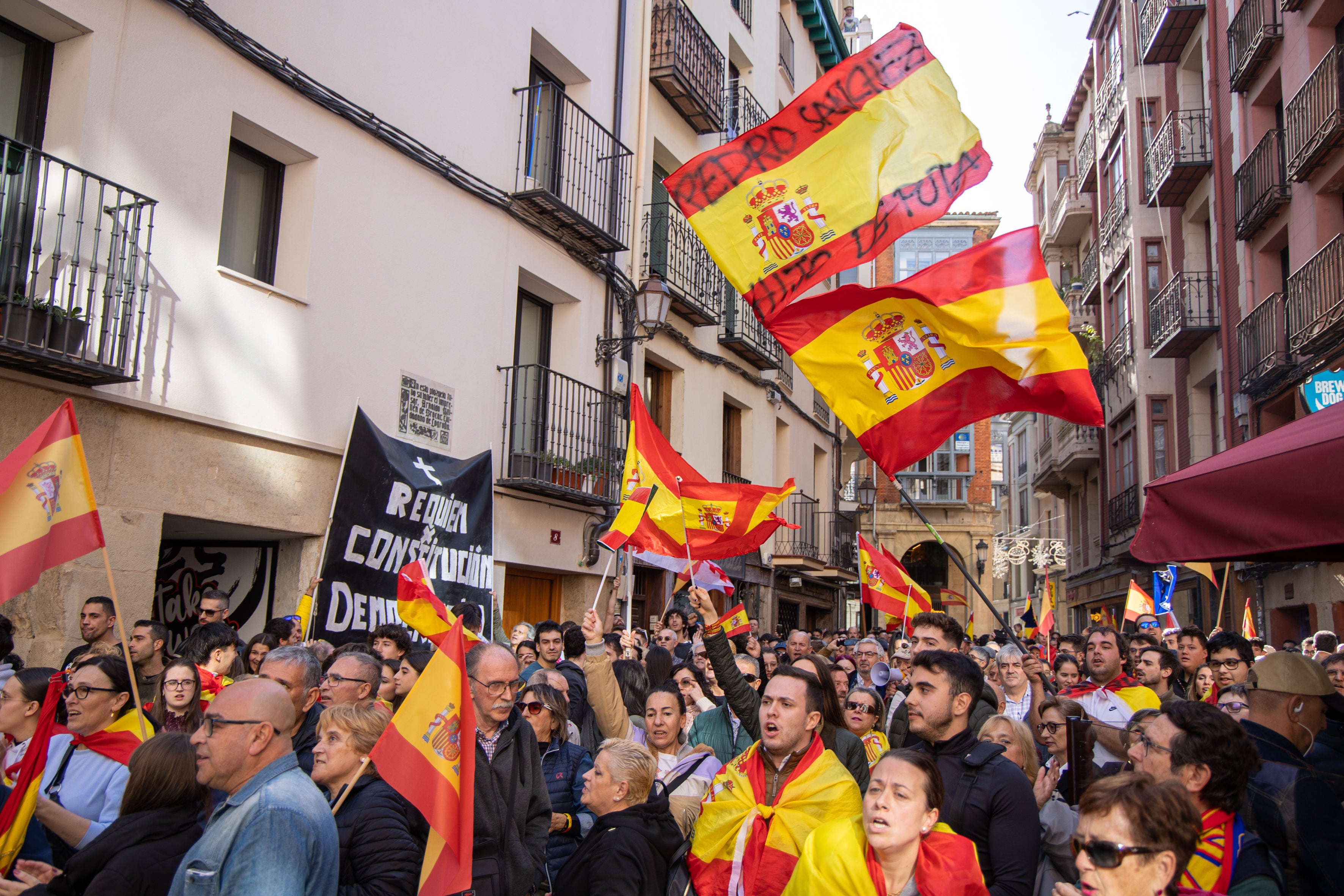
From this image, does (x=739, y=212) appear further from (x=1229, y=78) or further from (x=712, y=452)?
(x=1229, y=78)

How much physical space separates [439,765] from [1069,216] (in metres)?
29.5

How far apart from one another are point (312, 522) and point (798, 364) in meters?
4.92

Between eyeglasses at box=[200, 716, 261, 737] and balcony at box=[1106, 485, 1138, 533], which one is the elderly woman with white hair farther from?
balcony at box=[1106, 485, 1138, 533]

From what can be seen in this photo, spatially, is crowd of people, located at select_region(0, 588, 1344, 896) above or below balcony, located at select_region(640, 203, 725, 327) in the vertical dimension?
below

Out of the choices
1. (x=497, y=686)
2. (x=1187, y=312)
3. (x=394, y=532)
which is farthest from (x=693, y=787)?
(x=1187, y=312)

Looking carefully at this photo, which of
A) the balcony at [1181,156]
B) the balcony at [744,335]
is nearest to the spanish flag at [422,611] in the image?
the balcony at [744,335]

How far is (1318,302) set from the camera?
45.8ft

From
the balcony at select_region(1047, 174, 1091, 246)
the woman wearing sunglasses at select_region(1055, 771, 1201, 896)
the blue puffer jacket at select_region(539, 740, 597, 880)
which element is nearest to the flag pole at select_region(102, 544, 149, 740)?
the blue puffer jacket at select_region(539, 740, 597, 880)

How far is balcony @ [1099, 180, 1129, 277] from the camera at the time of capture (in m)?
24.2

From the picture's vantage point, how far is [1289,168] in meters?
15.0

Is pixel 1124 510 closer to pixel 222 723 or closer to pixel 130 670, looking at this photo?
pixel 130 670

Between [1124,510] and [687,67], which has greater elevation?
[687,67]

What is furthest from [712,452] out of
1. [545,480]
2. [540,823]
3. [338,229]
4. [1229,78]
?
[540,823]

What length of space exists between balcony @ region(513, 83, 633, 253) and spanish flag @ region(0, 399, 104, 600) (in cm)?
788
